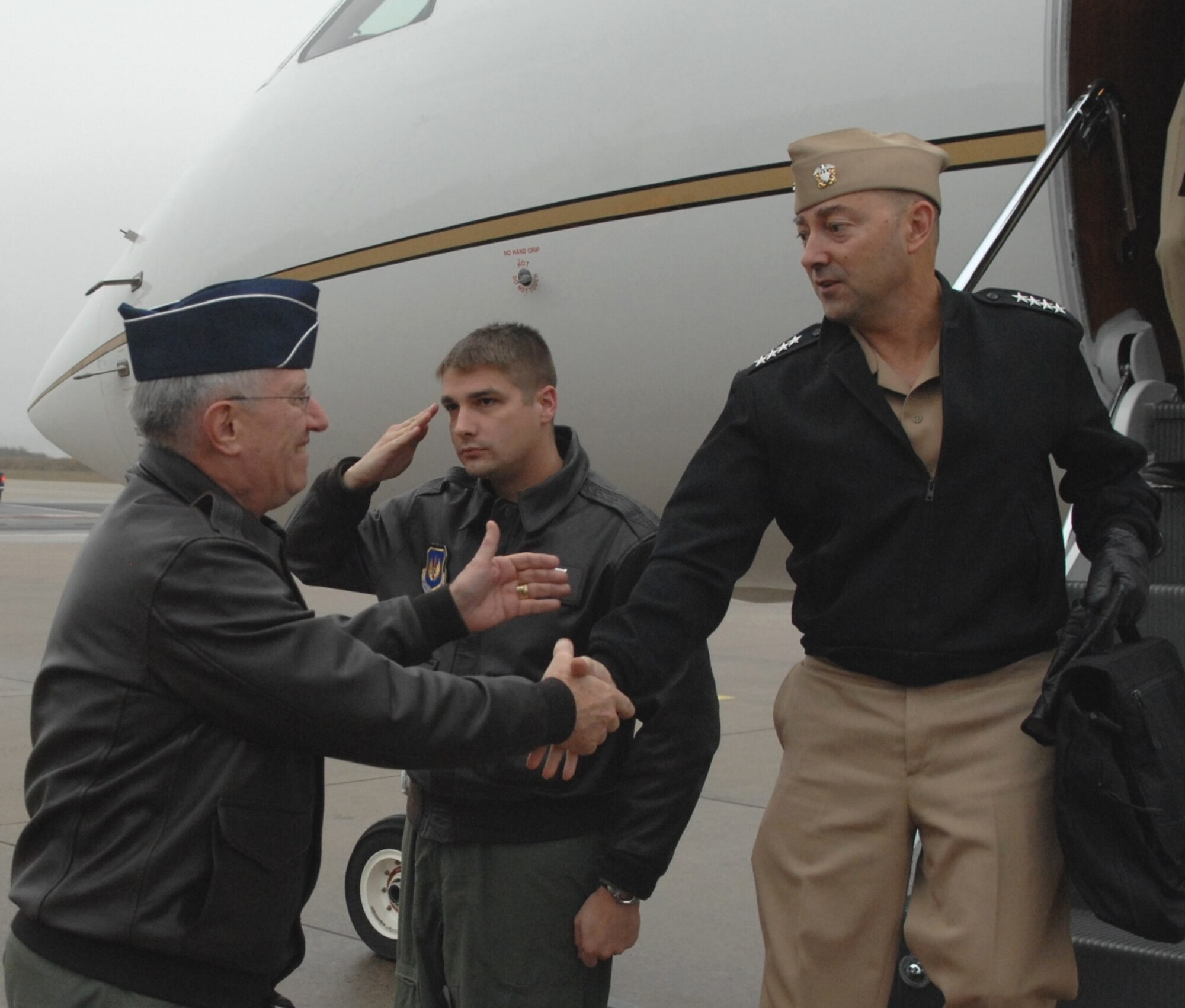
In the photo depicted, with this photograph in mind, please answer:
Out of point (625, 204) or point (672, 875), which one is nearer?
point (625, 204)

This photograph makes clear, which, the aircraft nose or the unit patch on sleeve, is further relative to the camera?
the aircraft nose

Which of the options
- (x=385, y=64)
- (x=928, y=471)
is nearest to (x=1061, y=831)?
(x=928, y=471)

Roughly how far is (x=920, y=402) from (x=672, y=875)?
3.24 m

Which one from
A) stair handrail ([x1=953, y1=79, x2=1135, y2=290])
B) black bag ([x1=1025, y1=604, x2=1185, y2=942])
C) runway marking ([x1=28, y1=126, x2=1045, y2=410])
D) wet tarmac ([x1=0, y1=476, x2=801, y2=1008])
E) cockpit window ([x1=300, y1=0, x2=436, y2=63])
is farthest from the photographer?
cockpit window ([x1=300, y1=0, x2=436, y2=63])

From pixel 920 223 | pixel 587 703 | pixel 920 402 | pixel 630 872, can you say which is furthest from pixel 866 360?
pixel 630 872

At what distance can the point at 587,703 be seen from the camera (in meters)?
2.31

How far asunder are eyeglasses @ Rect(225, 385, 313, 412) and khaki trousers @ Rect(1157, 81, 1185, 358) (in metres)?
1.71

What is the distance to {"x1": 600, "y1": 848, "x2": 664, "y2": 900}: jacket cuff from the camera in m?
2.53

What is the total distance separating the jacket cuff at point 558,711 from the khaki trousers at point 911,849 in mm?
374

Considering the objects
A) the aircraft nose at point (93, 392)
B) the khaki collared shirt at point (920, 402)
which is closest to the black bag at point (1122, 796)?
the khaki collared shirt at point (920, 402)

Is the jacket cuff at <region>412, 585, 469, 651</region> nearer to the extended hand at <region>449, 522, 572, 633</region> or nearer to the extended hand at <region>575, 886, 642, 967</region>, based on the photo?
the extended hand at <region>449, 522, 572, 633</region>

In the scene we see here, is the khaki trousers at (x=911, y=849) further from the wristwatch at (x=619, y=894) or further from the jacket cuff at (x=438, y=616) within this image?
the jacket cuff at (x=438, y=616)

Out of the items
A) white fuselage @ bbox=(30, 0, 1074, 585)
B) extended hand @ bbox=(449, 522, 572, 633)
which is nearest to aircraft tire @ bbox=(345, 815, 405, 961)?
white fuselage @ bbox=(30, 0, 1074, 585)

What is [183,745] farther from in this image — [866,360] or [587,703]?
[866,360]
